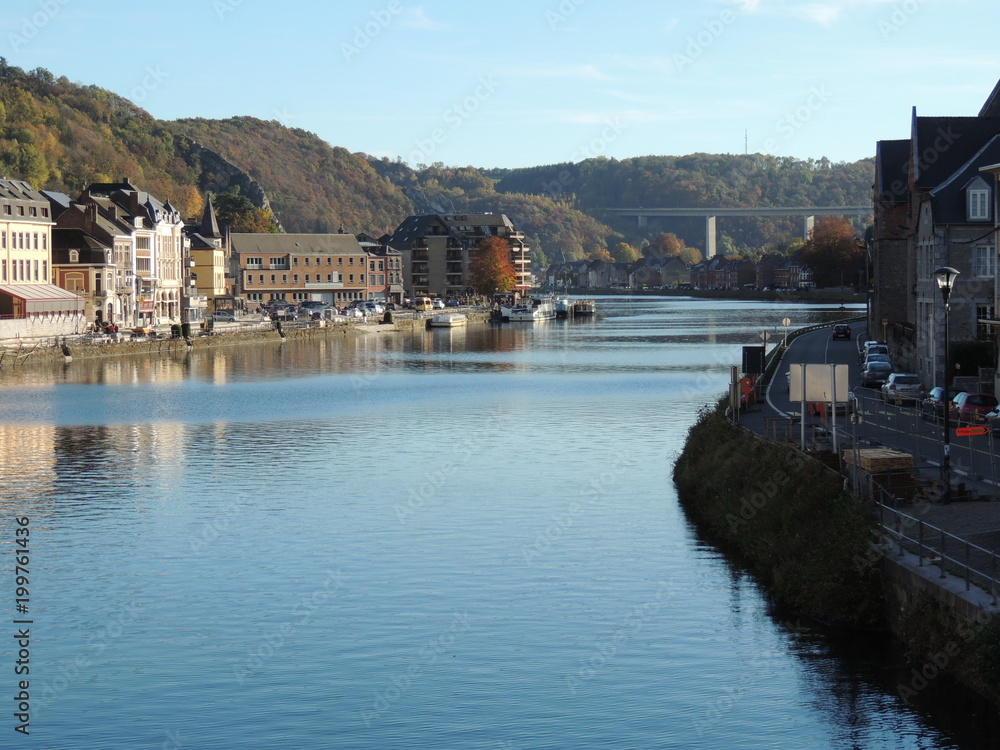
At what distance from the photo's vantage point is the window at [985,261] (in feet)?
191

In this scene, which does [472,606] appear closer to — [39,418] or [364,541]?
[364,541]

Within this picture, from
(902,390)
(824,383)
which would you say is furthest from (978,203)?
(824,383)

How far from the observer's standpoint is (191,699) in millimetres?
22359

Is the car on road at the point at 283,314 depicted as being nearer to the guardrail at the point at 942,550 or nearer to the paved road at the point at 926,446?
the paved road at the point at 926,446

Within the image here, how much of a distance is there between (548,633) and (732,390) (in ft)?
76.1

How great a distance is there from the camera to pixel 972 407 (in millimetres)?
43875

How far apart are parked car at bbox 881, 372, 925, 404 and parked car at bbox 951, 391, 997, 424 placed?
5.19m

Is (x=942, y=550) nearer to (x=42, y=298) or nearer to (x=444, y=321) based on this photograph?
(x=42, y=298)

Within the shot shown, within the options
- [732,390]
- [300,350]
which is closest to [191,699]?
[732,390]

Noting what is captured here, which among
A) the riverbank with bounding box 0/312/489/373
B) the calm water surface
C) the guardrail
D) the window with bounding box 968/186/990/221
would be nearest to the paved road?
the guardrail

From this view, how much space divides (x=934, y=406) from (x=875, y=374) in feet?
52.5

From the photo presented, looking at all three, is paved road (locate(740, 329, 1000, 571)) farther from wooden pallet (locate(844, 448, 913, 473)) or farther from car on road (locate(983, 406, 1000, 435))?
car on road (locate(983, 406, 1000, 435))

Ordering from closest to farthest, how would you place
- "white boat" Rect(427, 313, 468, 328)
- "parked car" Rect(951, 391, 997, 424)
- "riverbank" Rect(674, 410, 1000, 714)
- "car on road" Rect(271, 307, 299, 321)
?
"riverbank" Rect(674, 410, 1000, 714)
"parked car" Rect(951, 391, 997, 424)
"car on road" Rect(271, 307, 299, 321)
"white boat" Rect(427, 313, 468, 328)

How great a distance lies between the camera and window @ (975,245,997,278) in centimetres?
5809
